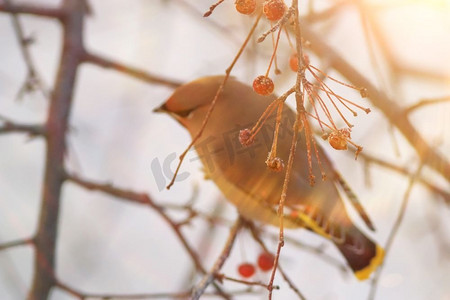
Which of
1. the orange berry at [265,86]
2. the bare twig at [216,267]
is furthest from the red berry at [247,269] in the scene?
the orange berry at [265,86]

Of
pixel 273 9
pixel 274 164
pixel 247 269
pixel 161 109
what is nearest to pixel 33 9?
pixel 161 109

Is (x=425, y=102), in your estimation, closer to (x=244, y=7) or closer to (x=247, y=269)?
(x=244, y=7)

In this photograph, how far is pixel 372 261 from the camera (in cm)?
190

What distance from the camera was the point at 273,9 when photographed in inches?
43.0

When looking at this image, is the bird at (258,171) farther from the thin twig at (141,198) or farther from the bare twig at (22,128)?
the bare twig at (22,128)

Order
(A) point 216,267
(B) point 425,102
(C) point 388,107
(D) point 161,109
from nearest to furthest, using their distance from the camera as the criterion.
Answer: (A) point 216,267, (B) point 425,102, (D) point 161,109, (C) point 388,107

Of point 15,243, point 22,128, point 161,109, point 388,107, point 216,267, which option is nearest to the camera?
point 216,267

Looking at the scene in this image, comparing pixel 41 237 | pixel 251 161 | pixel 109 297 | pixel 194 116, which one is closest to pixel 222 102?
pixel 194 116

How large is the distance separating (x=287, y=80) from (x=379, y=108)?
0.86 m

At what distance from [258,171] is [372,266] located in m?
0.56

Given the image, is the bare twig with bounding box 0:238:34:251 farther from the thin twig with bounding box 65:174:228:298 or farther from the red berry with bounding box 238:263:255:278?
the red berry with bounding box 238:263:255:278

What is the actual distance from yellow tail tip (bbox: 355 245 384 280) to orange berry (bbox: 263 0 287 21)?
1048 millimetres

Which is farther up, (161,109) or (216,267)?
(161,109)

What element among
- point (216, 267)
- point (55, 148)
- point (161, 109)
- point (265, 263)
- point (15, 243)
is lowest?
point (15, 243)
